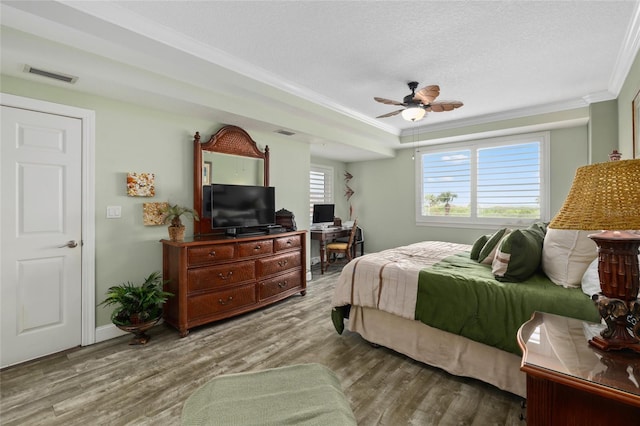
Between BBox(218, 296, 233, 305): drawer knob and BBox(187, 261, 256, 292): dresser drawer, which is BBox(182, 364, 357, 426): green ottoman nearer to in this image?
BBox(187, 261, 256, 292): dresser drawer

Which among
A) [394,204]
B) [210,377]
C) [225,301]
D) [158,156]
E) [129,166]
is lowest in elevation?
[210,377]

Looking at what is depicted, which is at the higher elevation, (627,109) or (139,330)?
(627,109)

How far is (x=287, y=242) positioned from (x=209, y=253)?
113 cm

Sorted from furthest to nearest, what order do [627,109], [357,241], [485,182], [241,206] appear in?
1. [357,241]
2. [485,182]
3. [241,206]
4. [627,109]

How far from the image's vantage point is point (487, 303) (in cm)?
203

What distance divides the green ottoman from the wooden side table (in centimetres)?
68

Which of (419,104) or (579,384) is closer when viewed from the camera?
(579,384)

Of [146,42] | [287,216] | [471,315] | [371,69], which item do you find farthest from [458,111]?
[146,42]

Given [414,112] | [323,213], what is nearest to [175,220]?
[414,112]

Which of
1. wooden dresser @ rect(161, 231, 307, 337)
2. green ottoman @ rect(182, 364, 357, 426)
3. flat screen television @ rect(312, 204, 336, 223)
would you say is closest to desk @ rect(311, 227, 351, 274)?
flat screen television @ rect(312, 204, 336, 223)

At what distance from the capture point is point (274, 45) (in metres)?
2.58

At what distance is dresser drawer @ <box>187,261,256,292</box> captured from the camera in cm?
295

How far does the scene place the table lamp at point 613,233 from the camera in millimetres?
951

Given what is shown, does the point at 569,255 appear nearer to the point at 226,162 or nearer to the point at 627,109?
the point at 627,109
